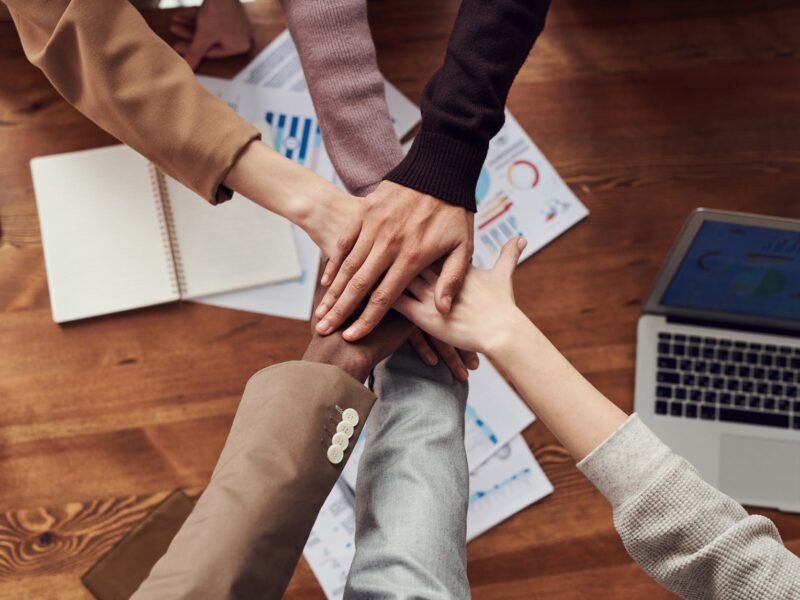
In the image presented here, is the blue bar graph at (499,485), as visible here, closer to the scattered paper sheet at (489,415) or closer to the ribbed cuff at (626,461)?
the scattered paper sheet at (489,415)

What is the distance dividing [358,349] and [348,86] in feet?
1.12

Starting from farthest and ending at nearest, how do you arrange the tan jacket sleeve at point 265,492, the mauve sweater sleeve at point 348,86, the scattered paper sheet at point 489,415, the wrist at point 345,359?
1. the scattered paper sheet at point 489,415
2. the mauve sweater sleeve at point 348,86
3. the wrist at point 345,359
4. the tan jacket sleeve at point 265,492

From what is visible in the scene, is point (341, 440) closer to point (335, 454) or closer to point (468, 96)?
point (335, 454)

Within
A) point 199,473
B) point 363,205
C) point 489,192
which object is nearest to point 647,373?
point 489,192

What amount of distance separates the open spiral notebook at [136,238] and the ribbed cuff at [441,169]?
251 millimetres

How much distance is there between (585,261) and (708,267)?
0.68 feet

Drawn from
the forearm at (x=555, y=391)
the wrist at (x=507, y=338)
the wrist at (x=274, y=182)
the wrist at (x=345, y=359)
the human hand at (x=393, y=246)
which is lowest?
the forearm at (x=555, y=391)

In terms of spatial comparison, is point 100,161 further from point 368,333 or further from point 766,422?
point 766,422

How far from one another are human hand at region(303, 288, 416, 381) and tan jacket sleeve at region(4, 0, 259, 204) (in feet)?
0.75

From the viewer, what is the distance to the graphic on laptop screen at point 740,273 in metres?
0.82

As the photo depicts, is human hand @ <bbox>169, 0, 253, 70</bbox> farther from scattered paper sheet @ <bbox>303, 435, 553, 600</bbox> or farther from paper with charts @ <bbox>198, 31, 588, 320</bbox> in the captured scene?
scattered paper sheet @ <bbox>303, 435, 553, 600</bbox>

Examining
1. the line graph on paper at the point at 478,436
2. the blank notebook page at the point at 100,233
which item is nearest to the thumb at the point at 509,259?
the line graph on paper at the point at 478,436

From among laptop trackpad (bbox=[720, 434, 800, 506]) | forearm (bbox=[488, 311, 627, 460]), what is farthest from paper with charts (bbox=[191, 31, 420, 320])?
laptop trackpad (bbox=[720, 434, 800, 506])

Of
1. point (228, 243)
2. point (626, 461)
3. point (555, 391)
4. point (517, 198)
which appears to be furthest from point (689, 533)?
point (228, 243)
